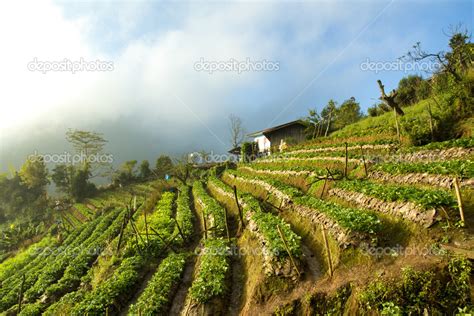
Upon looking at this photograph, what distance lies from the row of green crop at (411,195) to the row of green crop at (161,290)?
9928 millimetres

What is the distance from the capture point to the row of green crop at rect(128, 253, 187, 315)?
33.1 ft

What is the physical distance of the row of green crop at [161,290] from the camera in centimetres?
1009

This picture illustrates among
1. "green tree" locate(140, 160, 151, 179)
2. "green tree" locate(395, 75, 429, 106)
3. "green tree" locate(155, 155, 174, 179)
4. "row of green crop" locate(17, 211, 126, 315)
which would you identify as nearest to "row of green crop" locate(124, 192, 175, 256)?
"row of green crop" locate(17, 211, 126, 315)

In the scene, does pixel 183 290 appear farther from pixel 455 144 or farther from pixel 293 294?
pixel 455 144

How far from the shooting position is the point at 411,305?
6.70m

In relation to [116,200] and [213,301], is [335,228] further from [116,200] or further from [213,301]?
[116,200]

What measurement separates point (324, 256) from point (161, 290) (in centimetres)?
699

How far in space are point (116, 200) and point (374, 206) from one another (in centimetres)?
5416

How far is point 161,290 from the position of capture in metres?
11.2

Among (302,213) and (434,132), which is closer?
(302,213)

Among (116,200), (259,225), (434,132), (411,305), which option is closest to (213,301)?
(259,225)

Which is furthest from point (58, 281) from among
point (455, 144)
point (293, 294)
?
point (455, 144)

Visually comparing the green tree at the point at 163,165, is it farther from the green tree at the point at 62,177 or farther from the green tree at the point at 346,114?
the green tree at the point at 346,114

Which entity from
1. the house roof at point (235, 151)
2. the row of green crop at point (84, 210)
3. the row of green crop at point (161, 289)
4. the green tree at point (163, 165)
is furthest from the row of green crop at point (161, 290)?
the green tree at point (163, 165)
